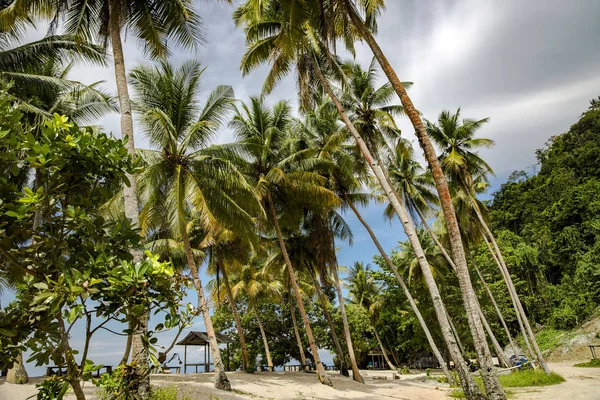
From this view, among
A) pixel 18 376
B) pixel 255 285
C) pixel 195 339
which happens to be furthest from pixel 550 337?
pixel 18 376

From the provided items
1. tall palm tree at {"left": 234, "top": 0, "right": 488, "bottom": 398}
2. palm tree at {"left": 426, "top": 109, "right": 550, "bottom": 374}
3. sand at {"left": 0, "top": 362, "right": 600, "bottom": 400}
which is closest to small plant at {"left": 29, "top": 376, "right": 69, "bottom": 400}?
sand at {"left": 0, "top": 362, "right": 600, "bottom": 400}

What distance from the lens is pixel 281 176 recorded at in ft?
50.9

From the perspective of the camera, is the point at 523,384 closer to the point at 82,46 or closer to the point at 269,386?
the point at 269,386

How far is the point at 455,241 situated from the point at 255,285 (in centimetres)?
1661

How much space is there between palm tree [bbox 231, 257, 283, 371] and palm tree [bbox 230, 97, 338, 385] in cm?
614

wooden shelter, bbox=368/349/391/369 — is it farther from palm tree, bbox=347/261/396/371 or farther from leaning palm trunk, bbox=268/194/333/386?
leaning palm trunk, bbox=268/194/333/386

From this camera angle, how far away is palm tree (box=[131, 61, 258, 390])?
11828mm

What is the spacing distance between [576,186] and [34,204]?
39389 mm

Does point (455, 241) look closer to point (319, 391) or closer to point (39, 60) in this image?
point (319, 391)

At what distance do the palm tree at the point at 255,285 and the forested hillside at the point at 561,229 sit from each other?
56.9 feet

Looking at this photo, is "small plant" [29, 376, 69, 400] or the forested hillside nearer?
"small plant" [29, 376, 69, 400]

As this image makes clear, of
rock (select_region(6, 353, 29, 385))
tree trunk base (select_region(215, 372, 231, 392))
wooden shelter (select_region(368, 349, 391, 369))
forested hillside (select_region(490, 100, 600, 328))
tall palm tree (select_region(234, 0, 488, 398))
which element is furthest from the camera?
wooden shelter (select_region(368, 349, 391, 369))

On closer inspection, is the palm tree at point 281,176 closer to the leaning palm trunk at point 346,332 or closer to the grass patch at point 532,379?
the leaning palm trunk at point 346,332

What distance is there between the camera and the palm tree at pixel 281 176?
1609 centimetres
